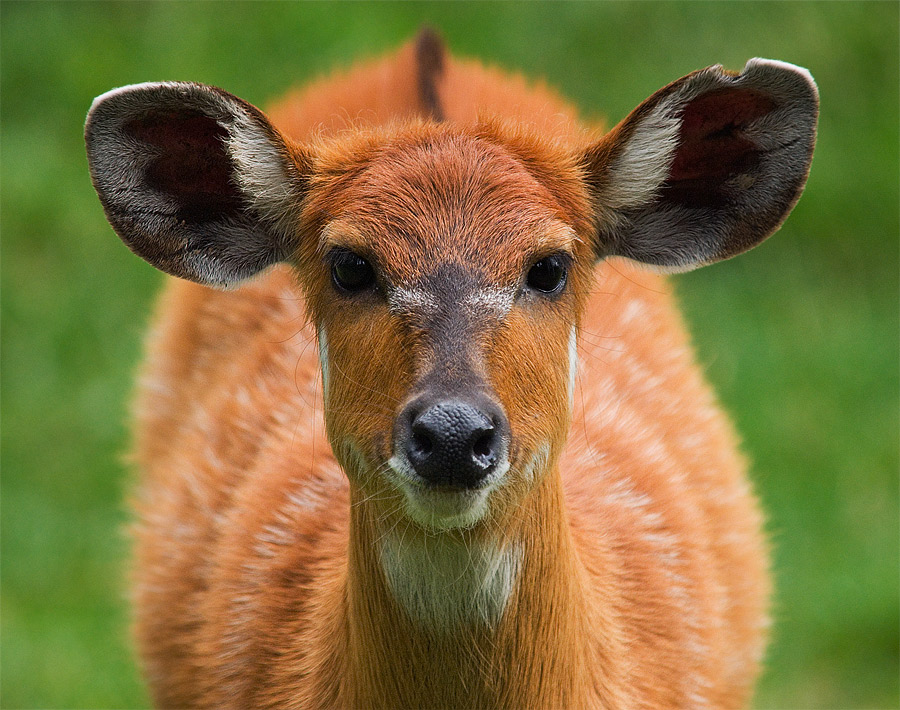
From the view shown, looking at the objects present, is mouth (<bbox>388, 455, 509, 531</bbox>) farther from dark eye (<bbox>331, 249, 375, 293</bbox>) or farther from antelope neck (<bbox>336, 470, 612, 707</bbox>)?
dark eye (<bbox>331, 249, 375, 293</bbox>)

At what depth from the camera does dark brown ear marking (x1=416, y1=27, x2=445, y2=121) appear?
545 centimetres

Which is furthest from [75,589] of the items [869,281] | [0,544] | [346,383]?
[869,281]

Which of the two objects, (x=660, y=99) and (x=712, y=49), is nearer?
(x=660, y=99)

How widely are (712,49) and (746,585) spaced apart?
5.98 metres

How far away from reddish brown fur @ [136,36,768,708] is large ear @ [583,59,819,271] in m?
0.18

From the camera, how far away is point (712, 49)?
1043cm

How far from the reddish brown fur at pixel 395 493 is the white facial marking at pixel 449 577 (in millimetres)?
46

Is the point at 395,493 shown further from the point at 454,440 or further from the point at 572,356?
the point at 572,356

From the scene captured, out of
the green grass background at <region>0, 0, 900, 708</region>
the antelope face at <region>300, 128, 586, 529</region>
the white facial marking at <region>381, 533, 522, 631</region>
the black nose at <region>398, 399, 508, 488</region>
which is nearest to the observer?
the black nose at <region>398, 399, 508, 488</region>

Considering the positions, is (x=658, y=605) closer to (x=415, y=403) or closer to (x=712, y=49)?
(x=415, y=403)

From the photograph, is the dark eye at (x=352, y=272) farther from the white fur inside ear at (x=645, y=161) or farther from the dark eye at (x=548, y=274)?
the white fur inside ear at (x=645, y=161)

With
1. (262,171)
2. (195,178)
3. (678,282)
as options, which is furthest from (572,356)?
(678,282)

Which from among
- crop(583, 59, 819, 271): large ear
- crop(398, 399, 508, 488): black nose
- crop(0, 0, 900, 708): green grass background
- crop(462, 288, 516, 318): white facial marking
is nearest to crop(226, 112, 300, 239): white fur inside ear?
crop(462, 288, 516, 318): white facial marking

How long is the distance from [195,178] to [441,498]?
1475 mm
